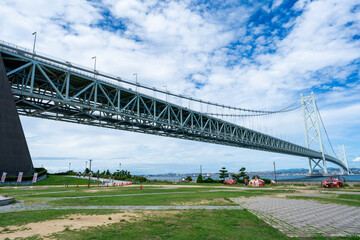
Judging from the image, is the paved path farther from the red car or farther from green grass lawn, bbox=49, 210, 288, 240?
the red car

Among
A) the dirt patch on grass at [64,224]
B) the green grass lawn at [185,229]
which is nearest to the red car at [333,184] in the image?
the green grass lawn at [185,229]

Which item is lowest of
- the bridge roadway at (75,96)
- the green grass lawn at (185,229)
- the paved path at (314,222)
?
the green grass lawn at (185,229)

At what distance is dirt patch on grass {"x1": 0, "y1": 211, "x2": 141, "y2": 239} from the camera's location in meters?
7.64

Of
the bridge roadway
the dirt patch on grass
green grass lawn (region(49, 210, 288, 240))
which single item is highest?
the bridge roadway

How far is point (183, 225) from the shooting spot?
346 inches

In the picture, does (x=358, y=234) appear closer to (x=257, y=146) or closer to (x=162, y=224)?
(x=162, y=224)

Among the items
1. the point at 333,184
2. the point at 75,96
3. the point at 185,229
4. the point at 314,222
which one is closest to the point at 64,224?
the point at 185,229

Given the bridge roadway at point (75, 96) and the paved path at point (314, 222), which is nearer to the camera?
the paved path at point (314, 222)

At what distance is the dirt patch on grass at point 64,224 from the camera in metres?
7.64

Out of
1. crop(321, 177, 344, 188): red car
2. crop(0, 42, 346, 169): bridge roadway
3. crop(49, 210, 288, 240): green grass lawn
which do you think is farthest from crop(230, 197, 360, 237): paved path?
crop(0, 42, 346, 169): bridge roadway

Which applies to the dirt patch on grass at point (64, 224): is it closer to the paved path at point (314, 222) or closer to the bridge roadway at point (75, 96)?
the paved path at point (314, 222)

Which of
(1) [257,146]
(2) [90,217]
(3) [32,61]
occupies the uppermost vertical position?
(3) [32,61]

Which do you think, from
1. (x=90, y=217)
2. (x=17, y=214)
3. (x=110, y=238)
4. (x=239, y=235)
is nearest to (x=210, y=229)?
A: (x=239, y=235)

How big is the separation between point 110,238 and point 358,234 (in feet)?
26.8
